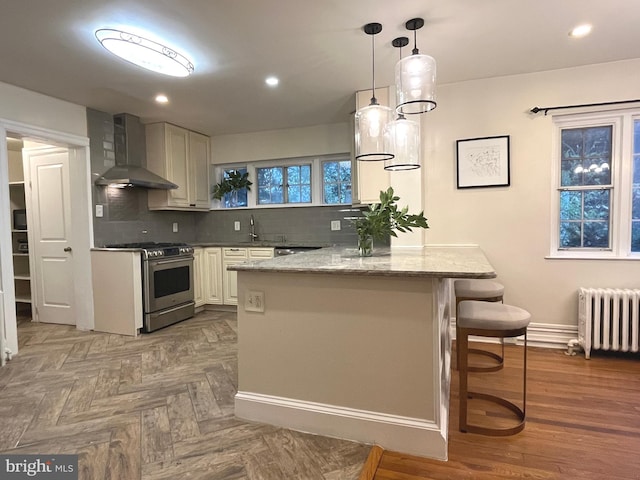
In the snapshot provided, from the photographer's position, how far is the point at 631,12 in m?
2.24

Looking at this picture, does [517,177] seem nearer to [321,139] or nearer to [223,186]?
[321,139]

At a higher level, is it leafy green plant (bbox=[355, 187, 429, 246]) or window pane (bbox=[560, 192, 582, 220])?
window pane (bbox=[560, 192, 582, 220])

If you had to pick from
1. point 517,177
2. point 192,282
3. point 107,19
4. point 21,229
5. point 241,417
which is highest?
point 107,19

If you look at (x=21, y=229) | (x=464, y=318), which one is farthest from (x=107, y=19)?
(x=21, y=229)

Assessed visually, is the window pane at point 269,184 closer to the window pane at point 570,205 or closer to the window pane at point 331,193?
the window pane at point 331,193

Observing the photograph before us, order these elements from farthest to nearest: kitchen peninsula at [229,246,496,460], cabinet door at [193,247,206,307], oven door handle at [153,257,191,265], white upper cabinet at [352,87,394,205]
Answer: cabinet door at [193,247,206,307] < oven door handle at [153,257,191,265] < white upper cabinet at [352,87,394,205] < kitchen peninsula at [229,246,496,460]

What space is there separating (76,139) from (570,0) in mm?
4269

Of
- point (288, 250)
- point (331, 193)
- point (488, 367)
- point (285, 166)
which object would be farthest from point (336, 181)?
point (488, 367)

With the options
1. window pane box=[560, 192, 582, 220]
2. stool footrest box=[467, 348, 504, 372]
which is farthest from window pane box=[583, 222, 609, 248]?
stool footrest box=[467, 348, 504, 372]

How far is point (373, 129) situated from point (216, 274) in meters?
3.18

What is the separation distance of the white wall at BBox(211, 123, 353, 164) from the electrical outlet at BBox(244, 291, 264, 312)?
289 centimetres

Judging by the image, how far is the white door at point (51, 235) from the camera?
13.2 ft

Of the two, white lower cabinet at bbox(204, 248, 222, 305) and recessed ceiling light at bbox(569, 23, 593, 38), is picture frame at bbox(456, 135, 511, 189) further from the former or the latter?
white lower cabinet at bbox(204, 248, 222, 305)

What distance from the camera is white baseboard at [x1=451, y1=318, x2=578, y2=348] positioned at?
3.14m
